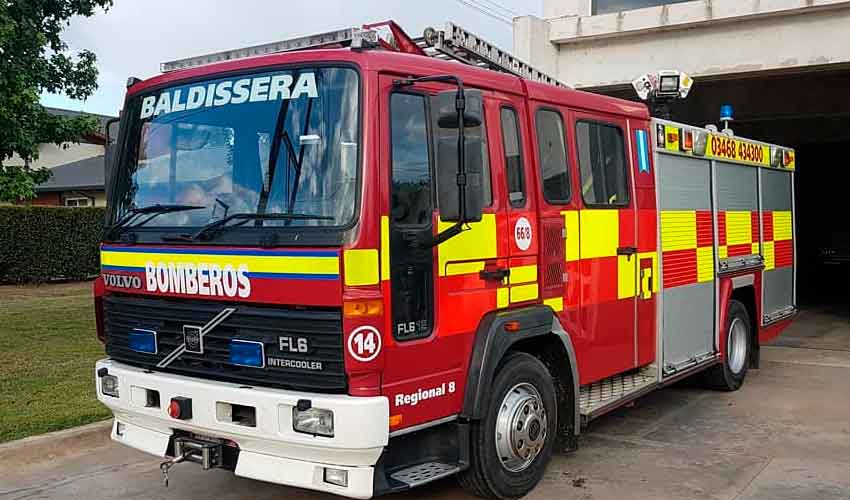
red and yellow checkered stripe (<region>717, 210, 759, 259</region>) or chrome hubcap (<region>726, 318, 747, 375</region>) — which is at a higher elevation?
red and yellow checkered stripe (<region>717, 210, 759, 259</region>)

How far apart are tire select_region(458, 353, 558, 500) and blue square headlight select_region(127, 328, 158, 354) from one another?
6.11 feet

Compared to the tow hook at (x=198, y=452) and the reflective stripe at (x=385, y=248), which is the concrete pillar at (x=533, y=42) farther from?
the tow hook at (x=198, y=452)

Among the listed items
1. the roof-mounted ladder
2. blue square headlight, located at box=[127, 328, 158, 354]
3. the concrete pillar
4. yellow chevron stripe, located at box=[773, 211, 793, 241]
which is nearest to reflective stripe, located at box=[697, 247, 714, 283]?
yellow chevron stripe, located at box=[773, 211, 793, 241]

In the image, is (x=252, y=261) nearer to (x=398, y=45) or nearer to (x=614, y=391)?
(x=398, y=45)

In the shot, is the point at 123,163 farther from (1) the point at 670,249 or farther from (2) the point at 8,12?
(2) the point at 8,12

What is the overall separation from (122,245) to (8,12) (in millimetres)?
6024

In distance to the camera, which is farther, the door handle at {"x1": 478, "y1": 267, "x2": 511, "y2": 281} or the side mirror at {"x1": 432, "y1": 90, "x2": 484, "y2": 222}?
the door handle at {"x1": 478, "y1": 267, "x2": 511, "y2": 281}

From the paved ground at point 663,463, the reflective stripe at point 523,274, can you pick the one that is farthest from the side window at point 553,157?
the paved ground at point 663,463

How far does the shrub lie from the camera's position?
62.4 feet

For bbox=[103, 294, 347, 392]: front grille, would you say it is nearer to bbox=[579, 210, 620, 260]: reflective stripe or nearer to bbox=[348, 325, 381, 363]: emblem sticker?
bbox=[348, 325, 381, 363]: emblem sticker

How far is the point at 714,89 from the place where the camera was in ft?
49.1

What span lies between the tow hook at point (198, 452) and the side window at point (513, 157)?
220 cm

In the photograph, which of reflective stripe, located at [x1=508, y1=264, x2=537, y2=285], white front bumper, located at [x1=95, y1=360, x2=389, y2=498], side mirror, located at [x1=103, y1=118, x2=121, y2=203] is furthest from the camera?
side mirror, located at [x1=103, y1=118, x2=121, y2=203]

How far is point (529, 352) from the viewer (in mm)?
5422
